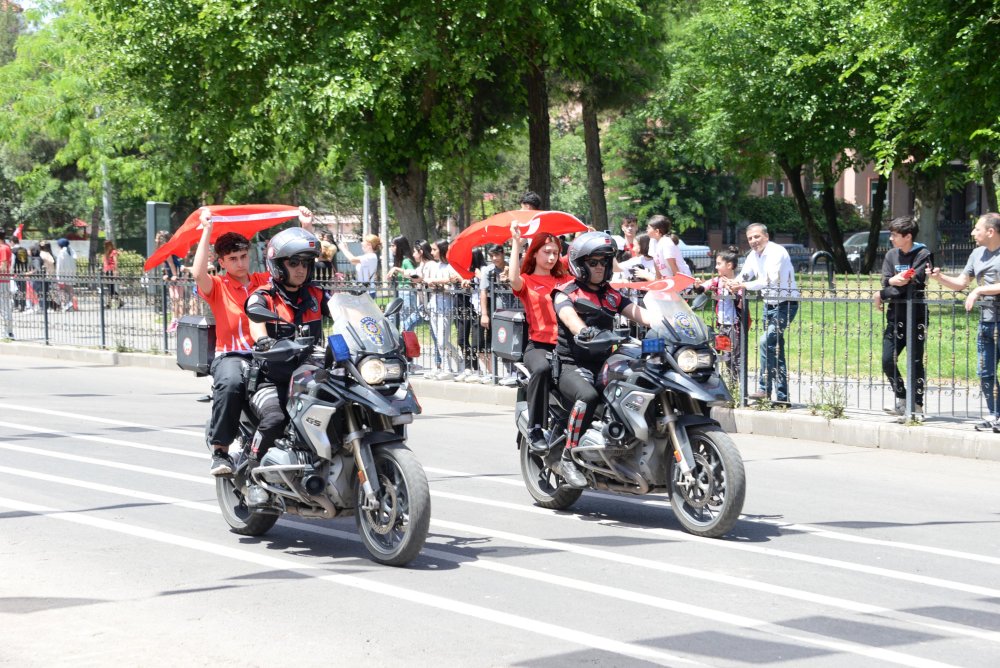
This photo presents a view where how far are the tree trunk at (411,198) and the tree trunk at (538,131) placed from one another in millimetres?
2224

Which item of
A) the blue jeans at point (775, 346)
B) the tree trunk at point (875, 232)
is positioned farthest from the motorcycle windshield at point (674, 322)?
the tree trunk at point (875, 232)

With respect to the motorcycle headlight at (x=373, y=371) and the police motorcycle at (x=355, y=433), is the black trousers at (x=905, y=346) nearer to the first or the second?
the police motorcycle at (x=355, y=433)

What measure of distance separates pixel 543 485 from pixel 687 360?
156 centimetres

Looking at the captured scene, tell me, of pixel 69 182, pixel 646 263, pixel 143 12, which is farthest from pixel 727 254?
pixel 69 182

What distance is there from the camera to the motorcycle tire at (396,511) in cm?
675

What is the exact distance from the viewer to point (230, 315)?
7.77m

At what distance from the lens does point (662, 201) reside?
62.7m

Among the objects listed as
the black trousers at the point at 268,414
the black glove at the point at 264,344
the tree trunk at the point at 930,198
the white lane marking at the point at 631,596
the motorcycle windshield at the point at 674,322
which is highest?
the tree trunk at the point at 930,198

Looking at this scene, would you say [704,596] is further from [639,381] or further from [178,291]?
[178,291]

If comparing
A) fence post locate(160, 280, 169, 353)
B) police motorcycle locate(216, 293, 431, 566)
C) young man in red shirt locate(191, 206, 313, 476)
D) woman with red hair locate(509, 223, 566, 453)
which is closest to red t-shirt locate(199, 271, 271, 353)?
young man in red shirt locate(191, 206, 313, 476)

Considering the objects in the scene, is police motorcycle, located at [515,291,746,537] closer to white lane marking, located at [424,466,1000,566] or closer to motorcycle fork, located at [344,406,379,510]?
white lane marking, located at [424,466,1000,566]

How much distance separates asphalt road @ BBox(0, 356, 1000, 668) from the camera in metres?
5.59

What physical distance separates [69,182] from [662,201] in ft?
85.6

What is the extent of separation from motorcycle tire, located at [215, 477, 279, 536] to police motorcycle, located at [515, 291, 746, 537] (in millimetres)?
1905
